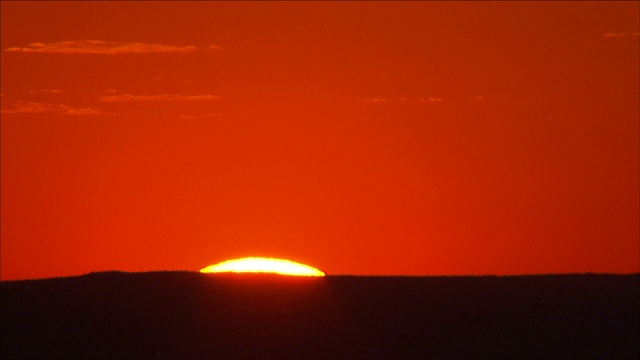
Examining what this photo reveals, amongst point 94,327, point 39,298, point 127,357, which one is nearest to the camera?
point 127,357

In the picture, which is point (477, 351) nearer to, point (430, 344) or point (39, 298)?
point (430, 344)

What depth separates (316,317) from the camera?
2080 cm

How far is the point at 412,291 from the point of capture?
22.7m

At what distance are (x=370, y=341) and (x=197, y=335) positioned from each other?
8.40 feet

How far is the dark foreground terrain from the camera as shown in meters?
19.3

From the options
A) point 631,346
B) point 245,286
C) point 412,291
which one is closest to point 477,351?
point 631,346

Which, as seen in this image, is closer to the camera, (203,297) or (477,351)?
(477,351)

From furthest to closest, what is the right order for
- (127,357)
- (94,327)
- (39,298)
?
(39,298) → (94,327) → (127,357)

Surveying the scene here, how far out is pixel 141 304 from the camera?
70.9 ft

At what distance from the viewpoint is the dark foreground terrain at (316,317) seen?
1927 centimetres

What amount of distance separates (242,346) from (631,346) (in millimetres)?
5587

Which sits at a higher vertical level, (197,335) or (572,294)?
(572,294)

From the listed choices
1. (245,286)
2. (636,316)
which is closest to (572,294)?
(636,316)

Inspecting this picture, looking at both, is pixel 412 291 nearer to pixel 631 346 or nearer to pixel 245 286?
pixel 245 286
